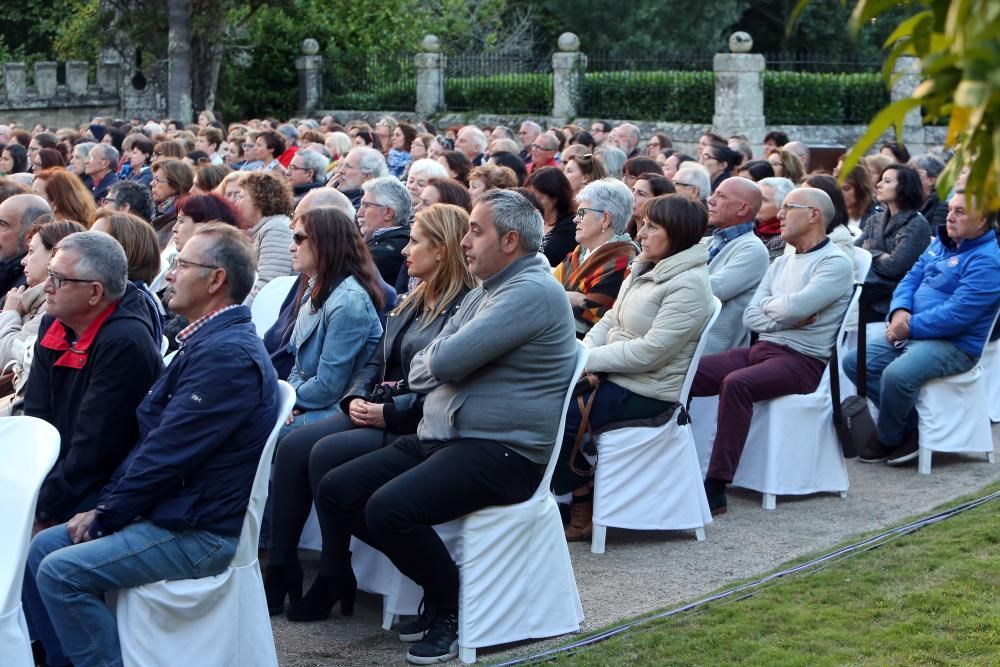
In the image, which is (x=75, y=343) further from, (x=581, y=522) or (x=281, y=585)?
(x=581, y=522)

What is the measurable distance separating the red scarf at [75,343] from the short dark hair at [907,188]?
218 inches

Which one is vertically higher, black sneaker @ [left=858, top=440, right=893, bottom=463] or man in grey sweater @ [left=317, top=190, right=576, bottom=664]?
man in grey sweater @ [left=317, top=190, right=576, bottom=664]

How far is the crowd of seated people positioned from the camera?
4359mm

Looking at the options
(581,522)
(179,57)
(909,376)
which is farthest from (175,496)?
(179,57)

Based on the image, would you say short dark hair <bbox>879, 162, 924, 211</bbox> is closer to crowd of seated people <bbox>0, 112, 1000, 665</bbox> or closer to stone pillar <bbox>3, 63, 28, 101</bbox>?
crowd of seated people <bbox>0, 112, 1000, 665</bbox>

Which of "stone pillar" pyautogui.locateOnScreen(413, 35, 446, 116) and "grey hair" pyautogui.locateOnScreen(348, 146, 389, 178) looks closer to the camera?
"grey hair" pyautogui.locateOnScreen(348, 146, 389, 178)

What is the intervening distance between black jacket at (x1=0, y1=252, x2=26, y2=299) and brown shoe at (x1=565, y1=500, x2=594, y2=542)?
10.9 feet

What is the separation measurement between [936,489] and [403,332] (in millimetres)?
3204

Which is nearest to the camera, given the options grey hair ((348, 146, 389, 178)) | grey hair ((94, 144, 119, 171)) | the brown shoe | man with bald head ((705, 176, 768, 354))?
the brown shoe

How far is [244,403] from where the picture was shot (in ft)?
14.2

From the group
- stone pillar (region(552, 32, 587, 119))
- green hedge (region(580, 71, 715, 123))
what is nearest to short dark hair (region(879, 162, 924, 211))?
green hedge (region(580, 71, 715, 123))

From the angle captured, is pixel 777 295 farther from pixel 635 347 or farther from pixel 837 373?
pixel 635 347

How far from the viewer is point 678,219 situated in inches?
245

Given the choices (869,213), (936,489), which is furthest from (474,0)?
(936,489)
